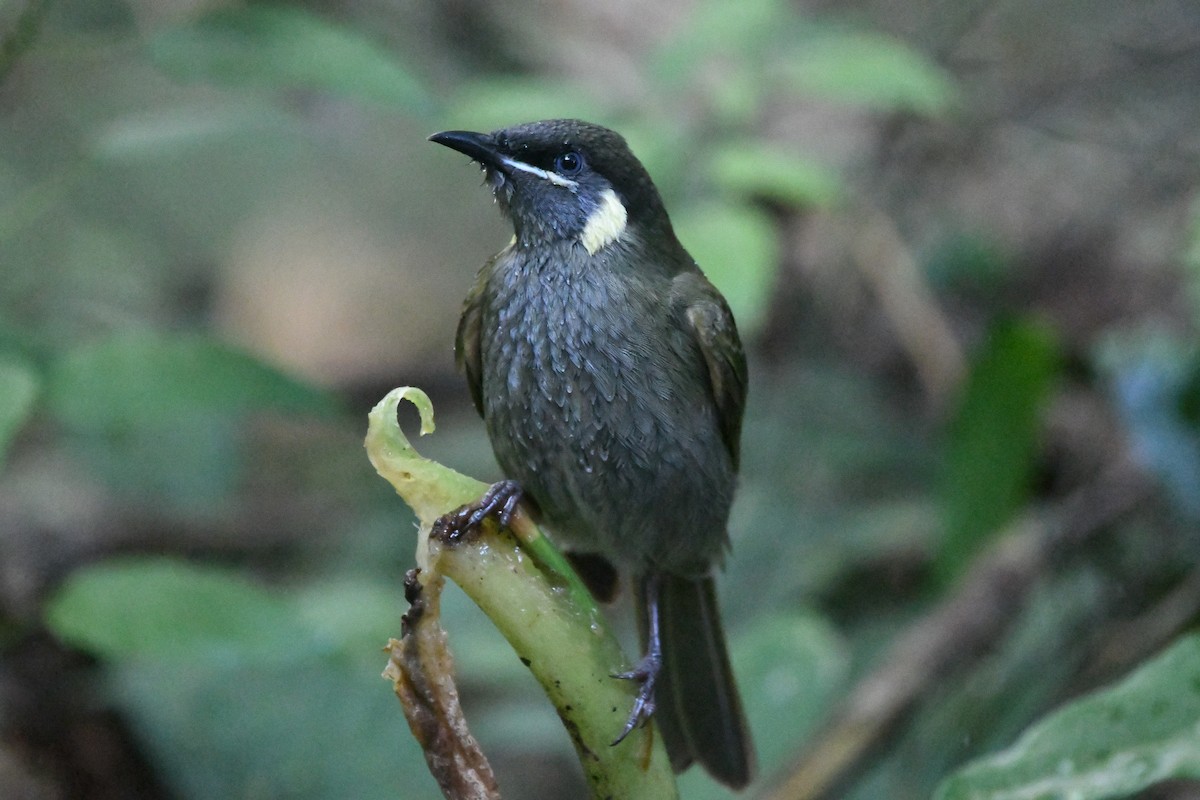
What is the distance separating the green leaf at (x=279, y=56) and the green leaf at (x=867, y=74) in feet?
3.56

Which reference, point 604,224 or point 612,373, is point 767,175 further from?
point 612,373

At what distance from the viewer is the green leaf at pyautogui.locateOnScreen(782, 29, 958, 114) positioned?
3.32 metres

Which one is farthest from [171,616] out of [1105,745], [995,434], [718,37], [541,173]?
[995,434]

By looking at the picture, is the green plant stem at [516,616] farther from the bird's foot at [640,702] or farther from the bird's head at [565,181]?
the bird's head at [565,181]

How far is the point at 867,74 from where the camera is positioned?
3.34 metres

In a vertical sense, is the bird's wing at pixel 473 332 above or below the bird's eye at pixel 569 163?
below

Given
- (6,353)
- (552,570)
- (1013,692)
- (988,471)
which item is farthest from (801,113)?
(552,570)

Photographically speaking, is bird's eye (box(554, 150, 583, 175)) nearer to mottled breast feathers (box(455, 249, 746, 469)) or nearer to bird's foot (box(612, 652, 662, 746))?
mottled breast feathers (box(455, 249, 746, 469))

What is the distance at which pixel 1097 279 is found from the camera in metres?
5.59

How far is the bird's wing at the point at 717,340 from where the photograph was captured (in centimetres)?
249

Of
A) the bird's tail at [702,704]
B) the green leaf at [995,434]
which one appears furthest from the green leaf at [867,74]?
the bird's tail at [702,704]

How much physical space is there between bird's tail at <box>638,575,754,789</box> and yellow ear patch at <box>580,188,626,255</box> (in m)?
0.77

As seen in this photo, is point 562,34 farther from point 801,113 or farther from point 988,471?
point 988,471

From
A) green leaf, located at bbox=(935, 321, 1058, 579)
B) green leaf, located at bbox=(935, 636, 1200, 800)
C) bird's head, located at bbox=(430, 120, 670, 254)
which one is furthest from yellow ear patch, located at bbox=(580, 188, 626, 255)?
green leaf, located at bbox=(935, 321, 1058, 579)
